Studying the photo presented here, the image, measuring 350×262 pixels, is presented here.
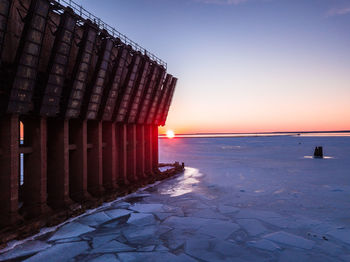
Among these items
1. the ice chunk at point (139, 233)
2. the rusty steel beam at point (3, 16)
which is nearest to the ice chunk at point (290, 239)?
the ice chunk at point (139, 233)

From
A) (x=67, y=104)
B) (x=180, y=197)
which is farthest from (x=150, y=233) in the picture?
(x=67, y=104)

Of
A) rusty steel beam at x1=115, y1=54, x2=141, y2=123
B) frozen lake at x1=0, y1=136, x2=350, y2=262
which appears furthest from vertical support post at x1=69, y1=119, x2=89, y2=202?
rusty steel beam at x1=115, y1=54, x2=141, y2=123

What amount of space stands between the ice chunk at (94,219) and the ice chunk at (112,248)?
2.74 m

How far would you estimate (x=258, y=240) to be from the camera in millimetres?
10328

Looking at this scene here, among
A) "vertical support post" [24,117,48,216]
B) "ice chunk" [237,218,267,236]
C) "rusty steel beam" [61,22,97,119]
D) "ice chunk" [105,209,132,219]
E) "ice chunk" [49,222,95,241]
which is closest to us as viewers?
"ice chunk" [49,222,95,241]

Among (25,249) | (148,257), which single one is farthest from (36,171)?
(148,257)

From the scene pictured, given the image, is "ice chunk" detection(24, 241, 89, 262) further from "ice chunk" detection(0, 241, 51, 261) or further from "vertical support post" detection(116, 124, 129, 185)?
"vertical support post" detection(116, 124, 129, 185)

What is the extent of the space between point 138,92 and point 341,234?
1752cm

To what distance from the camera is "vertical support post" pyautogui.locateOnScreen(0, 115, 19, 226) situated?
38.0 feet

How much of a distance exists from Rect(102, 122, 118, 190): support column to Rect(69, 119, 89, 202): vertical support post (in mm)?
3457

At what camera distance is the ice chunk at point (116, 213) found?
13.8m

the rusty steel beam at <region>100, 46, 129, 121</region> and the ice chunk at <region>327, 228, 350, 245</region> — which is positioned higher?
the rusty steel beam at <region>100, 46, 129, 121</region>

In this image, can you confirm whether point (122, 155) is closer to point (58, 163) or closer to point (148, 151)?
point (148, 151)

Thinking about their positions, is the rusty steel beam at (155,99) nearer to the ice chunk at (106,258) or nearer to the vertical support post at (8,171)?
the vertical support post at (8,171)
